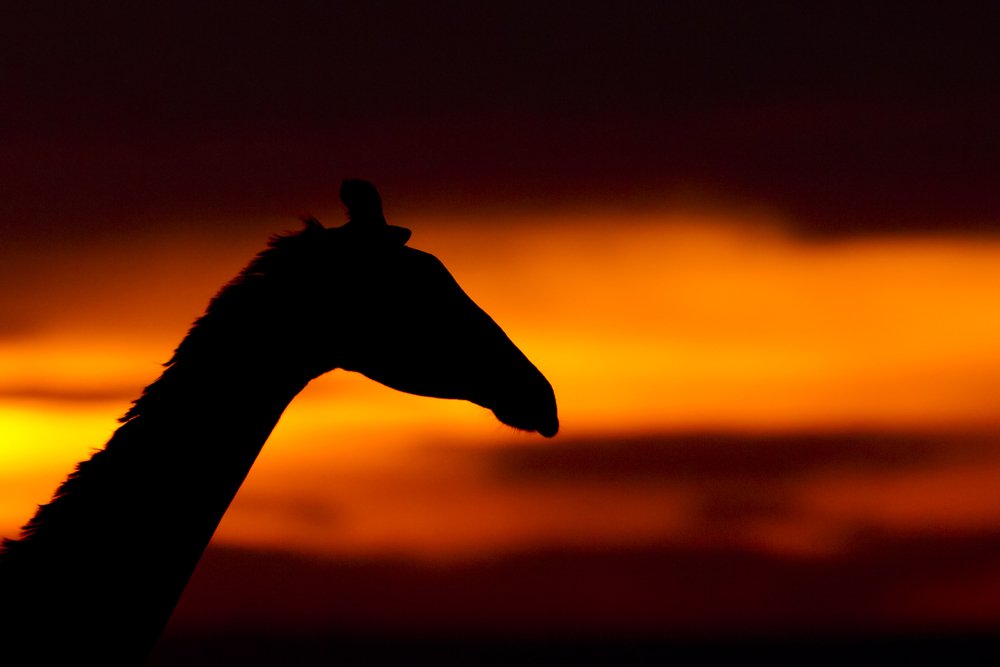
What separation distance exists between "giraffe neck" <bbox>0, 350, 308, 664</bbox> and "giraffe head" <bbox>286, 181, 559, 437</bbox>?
810 mm

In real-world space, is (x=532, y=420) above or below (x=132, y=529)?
above

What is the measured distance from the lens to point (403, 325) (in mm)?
6562

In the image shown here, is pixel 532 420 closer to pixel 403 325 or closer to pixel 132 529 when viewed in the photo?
pixel 403 325

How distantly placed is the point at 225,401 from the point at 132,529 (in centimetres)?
70

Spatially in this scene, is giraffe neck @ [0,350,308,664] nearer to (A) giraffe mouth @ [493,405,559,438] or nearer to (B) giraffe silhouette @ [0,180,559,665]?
(B) giraffe silhouette @ [0,180,559,665]

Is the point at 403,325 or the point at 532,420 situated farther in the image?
the point at 532,420

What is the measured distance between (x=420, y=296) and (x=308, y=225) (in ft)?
2.25

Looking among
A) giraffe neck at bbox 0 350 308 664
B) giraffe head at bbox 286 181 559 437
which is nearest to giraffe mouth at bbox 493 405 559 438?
giraffe head at bbox 286 181 559 437

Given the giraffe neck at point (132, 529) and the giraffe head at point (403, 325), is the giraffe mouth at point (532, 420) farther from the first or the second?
the giraffe neck at point (132, 529)

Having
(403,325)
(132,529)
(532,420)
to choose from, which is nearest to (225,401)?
(132,529)

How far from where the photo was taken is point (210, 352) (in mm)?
5738

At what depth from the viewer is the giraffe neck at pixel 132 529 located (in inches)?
208

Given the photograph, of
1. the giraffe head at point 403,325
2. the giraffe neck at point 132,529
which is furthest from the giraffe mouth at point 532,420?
the giraffe neck at point 132,529

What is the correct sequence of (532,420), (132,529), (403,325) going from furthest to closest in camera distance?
(532,420)
(403,325)
(132,529)
